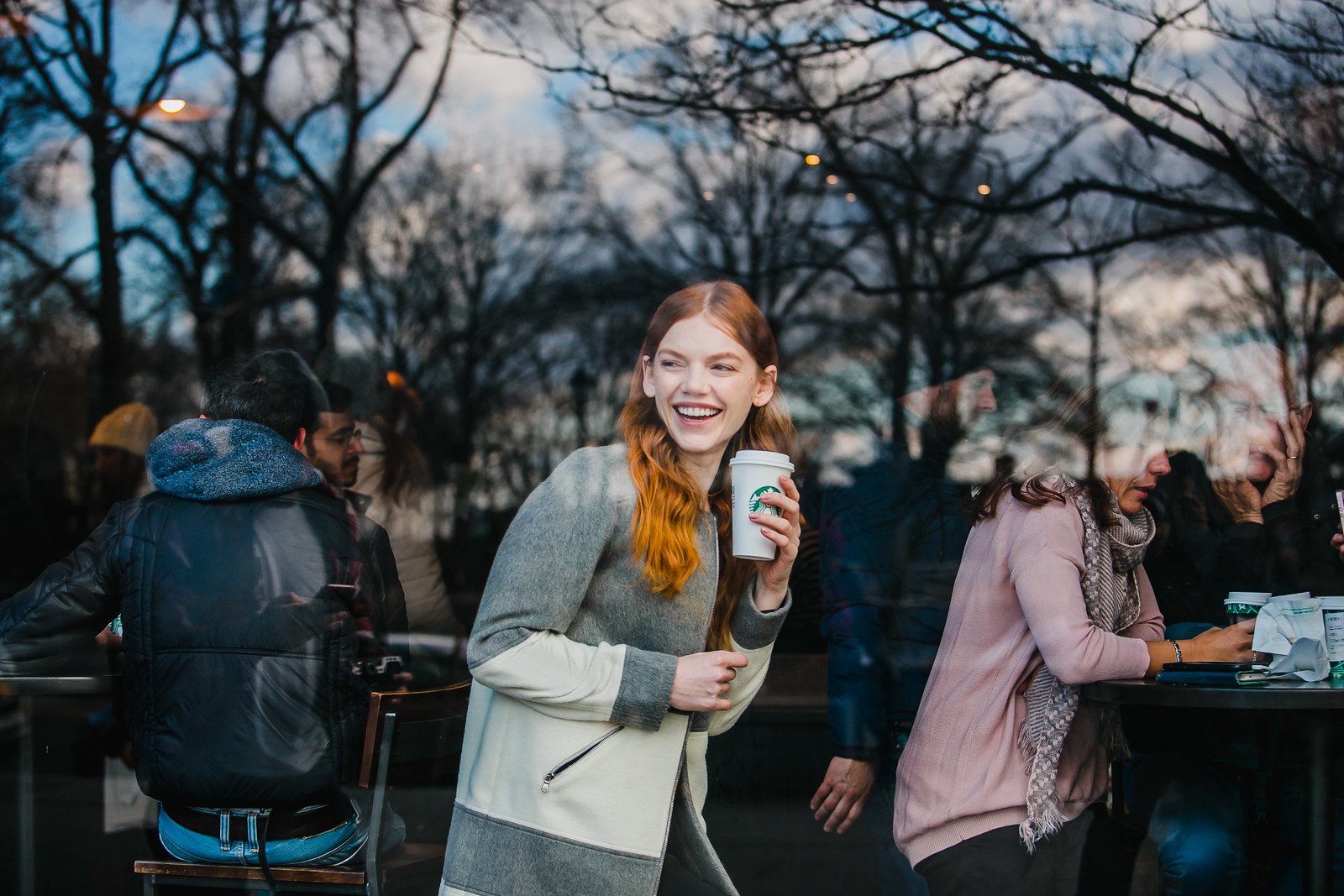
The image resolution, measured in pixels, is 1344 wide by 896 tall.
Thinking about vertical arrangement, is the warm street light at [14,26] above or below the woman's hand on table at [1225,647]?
above

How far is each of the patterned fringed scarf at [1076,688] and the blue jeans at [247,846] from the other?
51.0 inches

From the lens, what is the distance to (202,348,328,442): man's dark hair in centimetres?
245

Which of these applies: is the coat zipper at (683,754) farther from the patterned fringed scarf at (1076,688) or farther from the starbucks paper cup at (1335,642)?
the starbucks paper cup at (1335,642)

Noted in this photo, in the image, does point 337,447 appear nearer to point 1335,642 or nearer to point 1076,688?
point 1076,688

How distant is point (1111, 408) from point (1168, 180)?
29.0 inches

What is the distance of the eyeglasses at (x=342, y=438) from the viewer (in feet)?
11.2

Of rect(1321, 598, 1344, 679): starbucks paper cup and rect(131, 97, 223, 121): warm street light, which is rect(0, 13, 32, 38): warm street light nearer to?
rect(131, 97, 223, 121): warm street light

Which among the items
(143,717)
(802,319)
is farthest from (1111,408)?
(143,717)

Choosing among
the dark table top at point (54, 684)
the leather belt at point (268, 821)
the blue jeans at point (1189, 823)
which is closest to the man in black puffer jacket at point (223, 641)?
the leather belt at point (268, 821)

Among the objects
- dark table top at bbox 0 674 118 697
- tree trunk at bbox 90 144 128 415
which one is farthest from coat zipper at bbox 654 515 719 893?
tree trunk at bbox 90 144 128 415

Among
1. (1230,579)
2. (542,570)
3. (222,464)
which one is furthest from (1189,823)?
(222,464)

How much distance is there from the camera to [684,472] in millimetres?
1894

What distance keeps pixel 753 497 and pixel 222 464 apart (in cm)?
109

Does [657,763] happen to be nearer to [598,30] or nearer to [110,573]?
[110,573]
